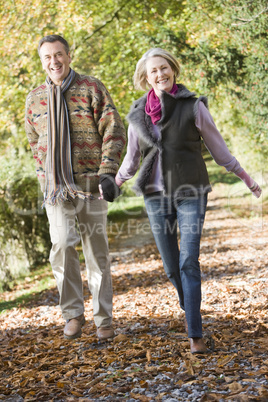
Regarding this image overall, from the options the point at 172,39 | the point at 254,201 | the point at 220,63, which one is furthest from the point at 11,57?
the point at 254,201

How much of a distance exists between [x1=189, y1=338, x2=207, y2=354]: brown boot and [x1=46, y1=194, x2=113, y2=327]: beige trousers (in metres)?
0.93

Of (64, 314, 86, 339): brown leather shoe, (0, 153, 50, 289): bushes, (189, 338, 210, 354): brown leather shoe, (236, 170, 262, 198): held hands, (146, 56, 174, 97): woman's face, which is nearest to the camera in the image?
(189, 338, 210, 354): brown leather shoe

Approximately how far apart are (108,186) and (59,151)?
1.75ft

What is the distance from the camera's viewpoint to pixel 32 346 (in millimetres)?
4395

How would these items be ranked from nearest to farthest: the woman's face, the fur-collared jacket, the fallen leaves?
1. the fallen leaves
2. the fur-collared jacket
3. the woman's face

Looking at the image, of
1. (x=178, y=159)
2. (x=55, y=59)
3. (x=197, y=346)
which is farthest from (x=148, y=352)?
(x=55, y=59)

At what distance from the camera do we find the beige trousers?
4.23 meters

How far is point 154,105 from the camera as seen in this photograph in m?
3.88

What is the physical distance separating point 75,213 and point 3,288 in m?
5.28

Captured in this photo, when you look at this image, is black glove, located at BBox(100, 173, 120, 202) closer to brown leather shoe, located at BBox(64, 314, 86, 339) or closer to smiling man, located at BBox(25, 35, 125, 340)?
smiling man, located at BBox(25, 35, 125, 340)

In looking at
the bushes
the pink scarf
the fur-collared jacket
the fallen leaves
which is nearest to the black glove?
the fur-collared jacket

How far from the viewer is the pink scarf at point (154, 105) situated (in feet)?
12.6

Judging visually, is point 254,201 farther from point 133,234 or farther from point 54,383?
point 54,383

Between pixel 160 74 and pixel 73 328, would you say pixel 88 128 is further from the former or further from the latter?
pixel 73 328
